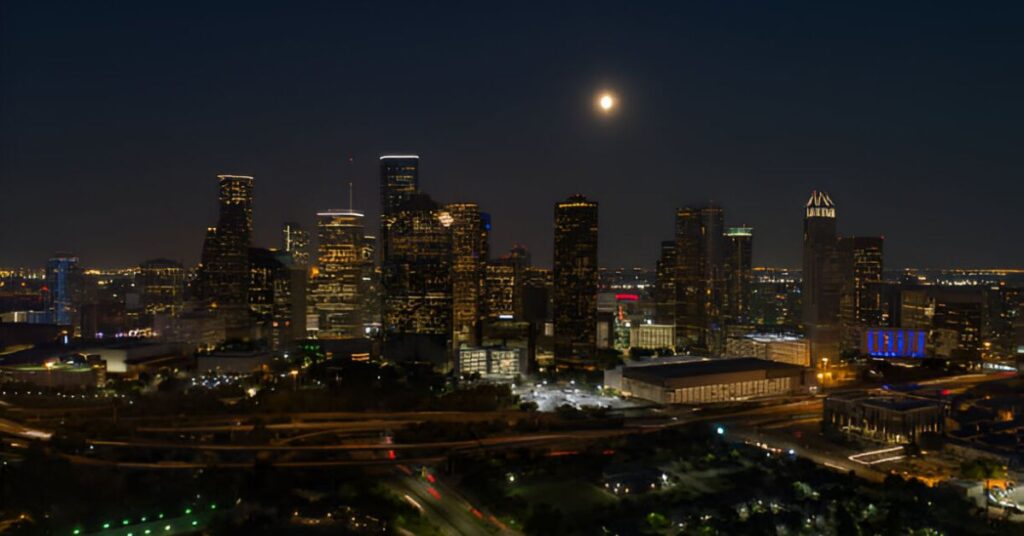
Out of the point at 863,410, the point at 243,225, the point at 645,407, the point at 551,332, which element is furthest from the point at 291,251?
the point at 863,410

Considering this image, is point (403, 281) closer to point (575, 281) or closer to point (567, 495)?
point (575, 281)

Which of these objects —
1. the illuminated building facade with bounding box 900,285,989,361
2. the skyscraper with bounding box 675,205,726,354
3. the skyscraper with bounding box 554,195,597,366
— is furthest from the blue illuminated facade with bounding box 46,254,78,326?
the illuminated building facade with bounding box 900,285,989,361

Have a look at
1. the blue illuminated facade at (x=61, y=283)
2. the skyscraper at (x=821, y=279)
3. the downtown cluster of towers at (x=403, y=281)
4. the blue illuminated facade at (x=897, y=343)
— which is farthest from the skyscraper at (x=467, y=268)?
the blue illuminated facade at (x=61, y=283)

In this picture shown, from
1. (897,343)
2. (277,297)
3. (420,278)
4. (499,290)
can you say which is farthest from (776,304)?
(277,297)

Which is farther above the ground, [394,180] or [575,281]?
[394,180]

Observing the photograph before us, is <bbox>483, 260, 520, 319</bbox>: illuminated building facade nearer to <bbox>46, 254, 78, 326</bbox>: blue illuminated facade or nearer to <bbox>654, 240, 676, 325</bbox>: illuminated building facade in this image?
<bbox>654, 240, 676, 325</bbox>: illuminated building facade
